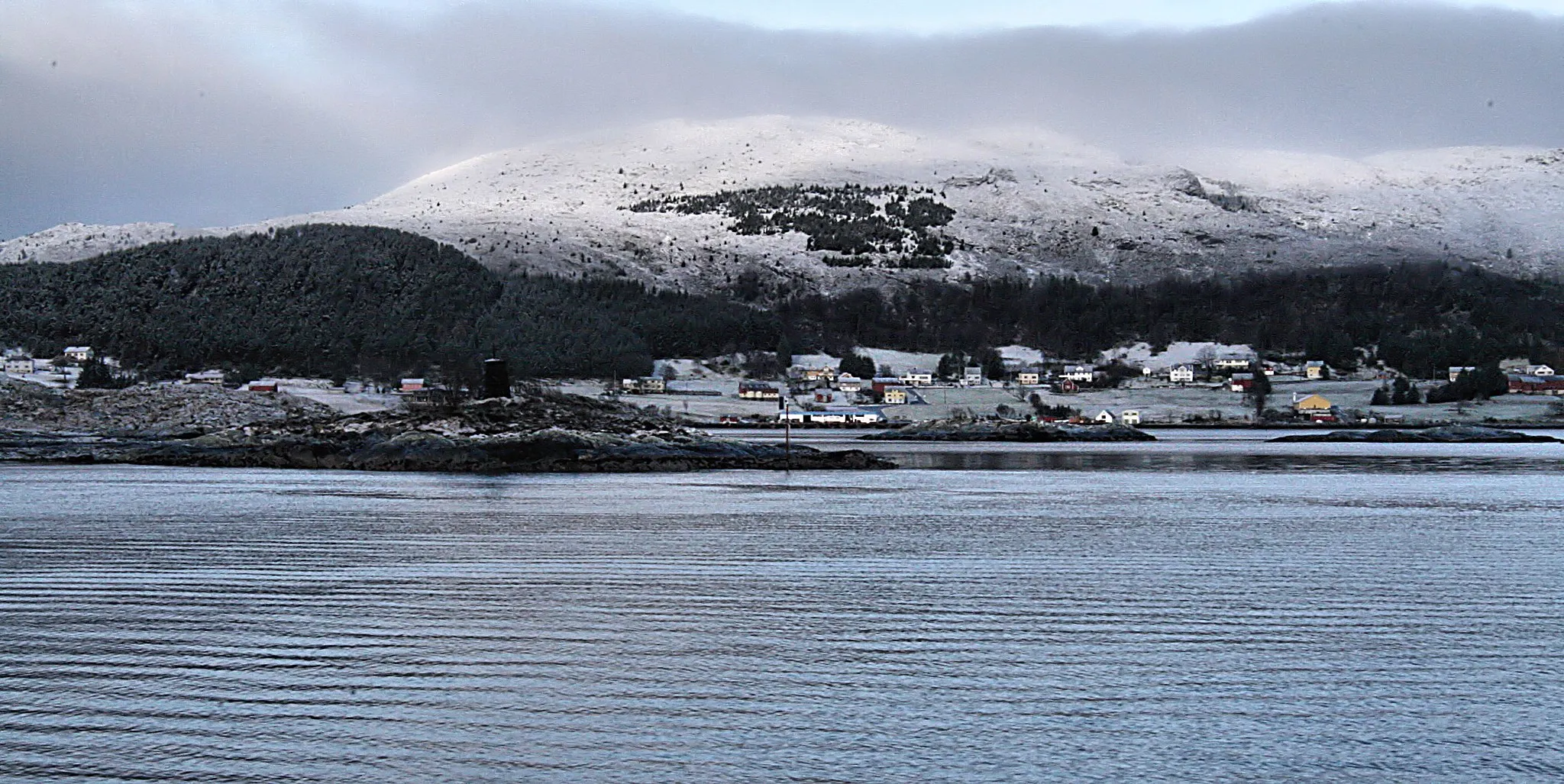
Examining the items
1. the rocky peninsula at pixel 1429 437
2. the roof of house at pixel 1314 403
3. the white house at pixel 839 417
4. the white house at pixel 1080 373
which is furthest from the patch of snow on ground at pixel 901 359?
the rocky peninsula at pixel 1429 437

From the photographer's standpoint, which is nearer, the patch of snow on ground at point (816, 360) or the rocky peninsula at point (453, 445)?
the rocky peninsula at point (453, 445)

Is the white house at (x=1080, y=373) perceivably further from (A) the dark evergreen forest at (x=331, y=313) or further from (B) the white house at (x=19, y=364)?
(B) the white house at (x=19, y=364)

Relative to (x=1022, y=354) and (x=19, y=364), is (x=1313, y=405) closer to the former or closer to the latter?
(x=1022, y=354)

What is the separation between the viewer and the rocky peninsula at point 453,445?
146 ft

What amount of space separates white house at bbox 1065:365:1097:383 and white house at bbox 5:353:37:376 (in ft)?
283

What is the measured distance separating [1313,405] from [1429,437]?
99.0 feet

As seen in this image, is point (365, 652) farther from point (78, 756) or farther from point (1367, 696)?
point (1367, 696)

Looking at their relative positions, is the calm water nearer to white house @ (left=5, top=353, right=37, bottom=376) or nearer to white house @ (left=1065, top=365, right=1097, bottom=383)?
white house @ (left=5, top=353, right=37, bottom=376)

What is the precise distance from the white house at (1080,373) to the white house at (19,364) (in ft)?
283

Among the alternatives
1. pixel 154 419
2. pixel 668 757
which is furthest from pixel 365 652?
pixel 154 419

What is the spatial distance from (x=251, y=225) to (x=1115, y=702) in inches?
6006

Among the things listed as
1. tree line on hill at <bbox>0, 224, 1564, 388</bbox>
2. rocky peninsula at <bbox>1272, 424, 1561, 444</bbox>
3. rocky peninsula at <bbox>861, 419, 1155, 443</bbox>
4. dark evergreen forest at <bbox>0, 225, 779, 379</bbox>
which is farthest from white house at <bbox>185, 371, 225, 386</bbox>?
rocky peninsula at <bbox>1272, 424, 1561, 444</bbox>

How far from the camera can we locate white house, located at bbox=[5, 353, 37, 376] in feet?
313

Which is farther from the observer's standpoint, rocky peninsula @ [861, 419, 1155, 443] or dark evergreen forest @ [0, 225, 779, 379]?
dark evergreen forest @ [0, 225, 779, 379]
